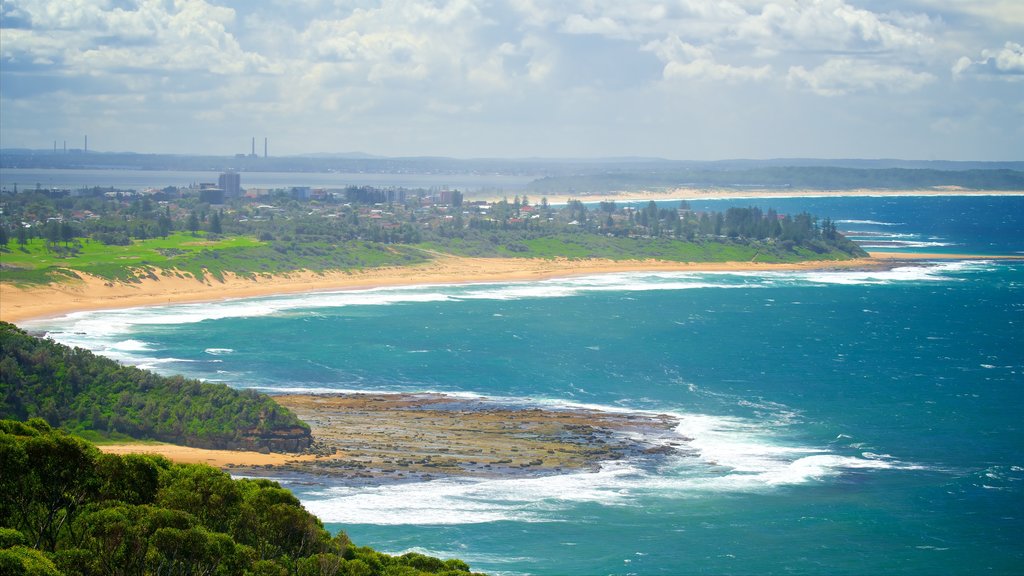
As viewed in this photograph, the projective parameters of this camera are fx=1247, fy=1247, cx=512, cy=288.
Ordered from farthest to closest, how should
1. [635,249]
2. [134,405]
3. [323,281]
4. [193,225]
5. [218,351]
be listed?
[635,249]
[193,225]
[323,281]
[218,351]
[134,405]

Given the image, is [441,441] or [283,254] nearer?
[441,441]

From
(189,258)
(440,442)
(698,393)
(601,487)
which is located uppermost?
(189,258)

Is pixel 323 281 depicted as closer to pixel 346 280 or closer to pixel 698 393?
pixel 346 280

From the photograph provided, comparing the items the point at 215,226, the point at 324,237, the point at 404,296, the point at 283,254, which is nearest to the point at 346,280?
the point at 283,254

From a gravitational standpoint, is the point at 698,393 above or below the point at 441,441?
above

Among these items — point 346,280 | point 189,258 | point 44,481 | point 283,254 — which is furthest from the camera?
point 283,254

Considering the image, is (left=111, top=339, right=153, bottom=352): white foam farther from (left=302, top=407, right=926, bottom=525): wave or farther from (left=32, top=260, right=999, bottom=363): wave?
(left=302, top=407, right=926, bottom=525): wave

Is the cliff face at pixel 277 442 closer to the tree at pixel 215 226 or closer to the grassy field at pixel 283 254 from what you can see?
the grassy field at pixel 283 254

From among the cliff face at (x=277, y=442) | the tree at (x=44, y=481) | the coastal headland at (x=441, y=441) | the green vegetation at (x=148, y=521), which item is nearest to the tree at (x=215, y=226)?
the coastal headland at (x=441, y=441)
